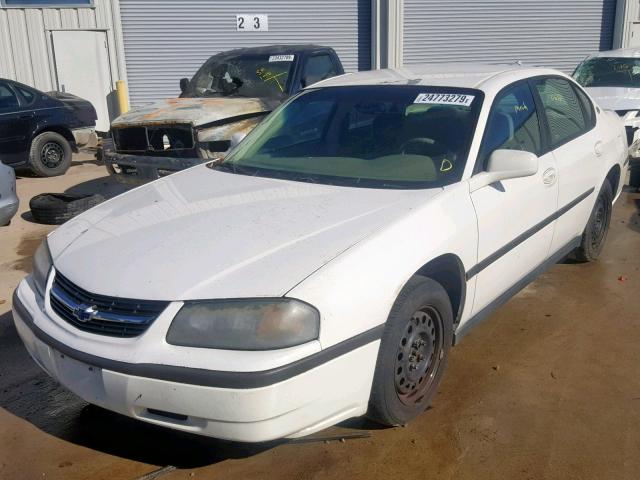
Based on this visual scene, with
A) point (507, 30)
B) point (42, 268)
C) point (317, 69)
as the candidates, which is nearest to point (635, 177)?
point (317, 69)

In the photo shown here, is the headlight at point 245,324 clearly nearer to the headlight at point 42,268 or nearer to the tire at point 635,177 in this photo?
the headlight at point 42,268

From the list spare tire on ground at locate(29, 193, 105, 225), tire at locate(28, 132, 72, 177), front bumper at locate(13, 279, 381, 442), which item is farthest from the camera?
tire at locate(28, 132, 72, 177)

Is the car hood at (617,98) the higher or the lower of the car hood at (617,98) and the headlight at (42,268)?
the lower

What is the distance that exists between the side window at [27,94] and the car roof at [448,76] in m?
7.18

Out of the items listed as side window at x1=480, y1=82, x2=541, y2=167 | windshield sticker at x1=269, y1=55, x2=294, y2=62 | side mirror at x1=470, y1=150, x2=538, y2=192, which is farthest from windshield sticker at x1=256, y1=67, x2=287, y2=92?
side mirror at x1=470, y1=150, x2=538, y2=192

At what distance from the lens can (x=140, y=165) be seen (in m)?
7.07

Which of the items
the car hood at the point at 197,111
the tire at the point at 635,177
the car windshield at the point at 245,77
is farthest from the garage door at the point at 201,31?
the tire at the point at 635,177

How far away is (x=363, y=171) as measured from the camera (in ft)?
12.1

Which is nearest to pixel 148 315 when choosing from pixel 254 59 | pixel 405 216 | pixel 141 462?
pixel 141 462

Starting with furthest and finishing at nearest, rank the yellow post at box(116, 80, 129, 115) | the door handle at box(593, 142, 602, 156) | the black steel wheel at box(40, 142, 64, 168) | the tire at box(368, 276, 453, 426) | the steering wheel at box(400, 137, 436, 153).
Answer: the yellow post at box(116, 80, 129, 115) → the black steel wheel at box(40, 142, 64, 168) → the door handle at box(593, 142, 602, 156) → the steering wheel at box(400, 137, 436, 153) → the tire at box(368, 276, 453, 426)

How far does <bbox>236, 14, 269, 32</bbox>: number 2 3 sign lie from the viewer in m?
16.1

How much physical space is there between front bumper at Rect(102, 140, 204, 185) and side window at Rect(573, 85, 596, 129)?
3473mm

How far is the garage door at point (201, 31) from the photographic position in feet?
50.8

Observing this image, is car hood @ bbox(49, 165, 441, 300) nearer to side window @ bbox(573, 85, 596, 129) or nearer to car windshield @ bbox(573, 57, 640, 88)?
side window @ bbox(573, 85, 596, 129)
